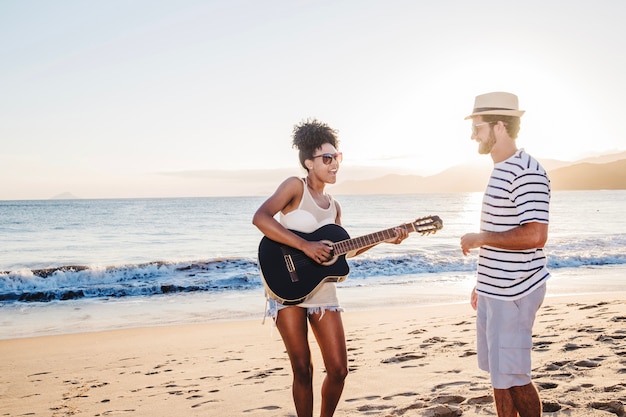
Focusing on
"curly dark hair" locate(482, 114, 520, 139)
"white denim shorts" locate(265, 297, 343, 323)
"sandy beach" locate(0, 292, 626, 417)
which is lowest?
"sandy beach" locate(0, 292, 626, 417)

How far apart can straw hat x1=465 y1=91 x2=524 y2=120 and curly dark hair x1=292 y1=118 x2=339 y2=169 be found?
3.22 feet

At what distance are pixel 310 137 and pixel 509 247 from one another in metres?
1.42

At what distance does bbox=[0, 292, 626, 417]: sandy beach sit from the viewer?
4.40 metres

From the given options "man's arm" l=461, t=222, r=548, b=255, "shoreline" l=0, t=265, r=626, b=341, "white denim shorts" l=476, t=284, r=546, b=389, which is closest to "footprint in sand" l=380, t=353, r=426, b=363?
"white denim shorts" l=476, t=284, r=546, b=389

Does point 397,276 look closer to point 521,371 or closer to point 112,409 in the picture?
point 112,409

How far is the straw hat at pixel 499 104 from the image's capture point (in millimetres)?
2961

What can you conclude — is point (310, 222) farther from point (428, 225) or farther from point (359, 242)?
point (428, 225)

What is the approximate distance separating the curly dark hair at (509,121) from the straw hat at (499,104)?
2cm

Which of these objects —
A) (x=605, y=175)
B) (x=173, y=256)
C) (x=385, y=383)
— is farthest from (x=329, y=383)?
(x=605, y=175)

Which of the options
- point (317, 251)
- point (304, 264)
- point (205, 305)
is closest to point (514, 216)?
point (317, 251)

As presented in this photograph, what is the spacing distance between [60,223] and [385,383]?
41.6m

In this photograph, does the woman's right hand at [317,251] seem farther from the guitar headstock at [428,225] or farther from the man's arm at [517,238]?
the man's arm at [517,238]

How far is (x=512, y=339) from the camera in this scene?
9.50ft

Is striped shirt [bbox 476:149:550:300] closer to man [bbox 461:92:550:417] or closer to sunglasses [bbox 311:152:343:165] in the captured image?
man [bbox 461:92:550:417]
